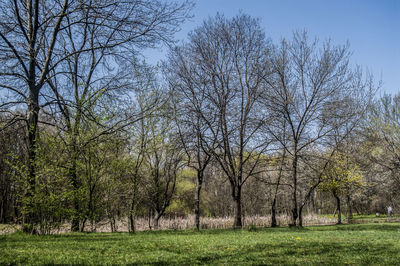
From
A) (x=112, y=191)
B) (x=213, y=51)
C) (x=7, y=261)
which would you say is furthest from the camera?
(x=213, y=51)

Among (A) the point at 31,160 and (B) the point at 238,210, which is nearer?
(A) the point at 31,160

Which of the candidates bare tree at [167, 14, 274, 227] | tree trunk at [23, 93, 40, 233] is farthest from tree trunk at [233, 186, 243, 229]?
tree trunk at [23, 93, 40, 233]

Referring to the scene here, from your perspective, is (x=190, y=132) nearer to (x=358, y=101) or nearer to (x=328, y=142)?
(x=328, y=142)

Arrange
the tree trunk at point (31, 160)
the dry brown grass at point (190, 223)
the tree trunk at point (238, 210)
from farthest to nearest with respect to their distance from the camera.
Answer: the dry brown grass at point (190, 223), the tree trunk at point (238, 210), the tree trunk at point (31, 160)

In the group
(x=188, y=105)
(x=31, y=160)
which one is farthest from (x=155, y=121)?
(x=31, y=160)

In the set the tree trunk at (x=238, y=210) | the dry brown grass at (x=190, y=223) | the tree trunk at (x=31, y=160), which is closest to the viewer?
the tree trunk at (x=31, y=160)

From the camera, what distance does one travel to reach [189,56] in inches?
703

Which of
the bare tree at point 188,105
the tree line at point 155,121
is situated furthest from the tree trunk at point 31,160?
the bare tree at point 188,105

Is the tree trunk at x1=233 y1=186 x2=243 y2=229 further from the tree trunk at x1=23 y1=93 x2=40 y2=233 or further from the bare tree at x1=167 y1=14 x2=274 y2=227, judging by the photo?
the tree trunk at x1=23 y1=93 x2=40 y2=233

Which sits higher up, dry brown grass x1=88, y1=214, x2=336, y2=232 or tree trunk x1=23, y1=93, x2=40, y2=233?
tree trunk x1=23, y1=93, x2=40, y2=233

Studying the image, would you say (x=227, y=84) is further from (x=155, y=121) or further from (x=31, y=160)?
(x=31, y=160)

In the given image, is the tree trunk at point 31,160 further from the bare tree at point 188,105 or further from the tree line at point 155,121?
the bare tree at point 188,105

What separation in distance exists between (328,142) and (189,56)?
927 cm

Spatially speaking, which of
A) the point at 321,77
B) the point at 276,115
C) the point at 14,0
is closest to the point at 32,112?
the point at 14,0
